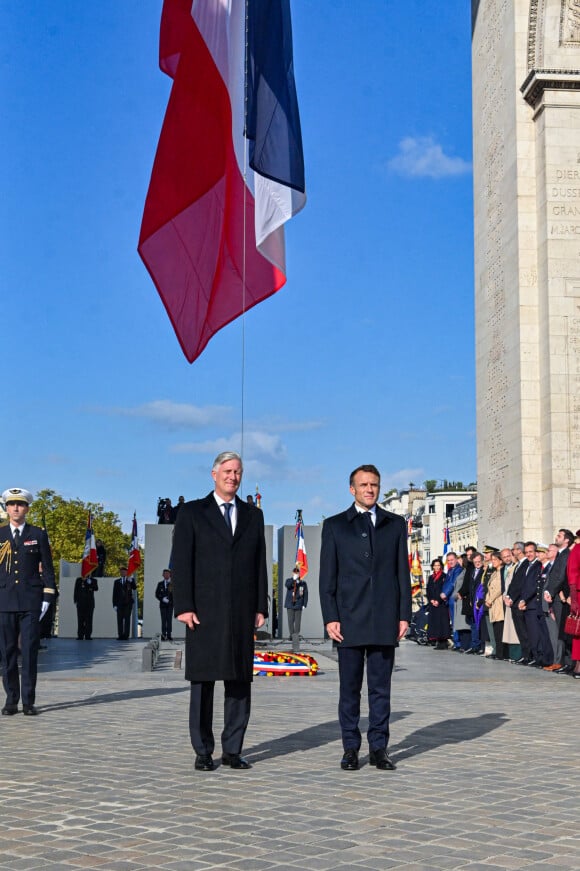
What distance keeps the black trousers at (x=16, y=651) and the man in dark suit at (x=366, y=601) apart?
414 centimetres

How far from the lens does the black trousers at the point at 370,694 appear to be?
7.73 meters

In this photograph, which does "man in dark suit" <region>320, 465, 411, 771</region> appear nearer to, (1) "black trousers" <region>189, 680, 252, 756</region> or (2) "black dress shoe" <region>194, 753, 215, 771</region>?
(1) "black trousers" <region>189, 680, 252, 756</region>

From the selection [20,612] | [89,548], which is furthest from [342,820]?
[89,548]

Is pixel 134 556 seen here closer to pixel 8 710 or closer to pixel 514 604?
pixel 514 604

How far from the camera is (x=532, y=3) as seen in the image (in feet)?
83.5

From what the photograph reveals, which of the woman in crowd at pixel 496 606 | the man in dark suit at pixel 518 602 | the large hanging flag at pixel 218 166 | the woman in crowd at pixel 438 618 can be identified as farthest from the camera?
the woman in crowd at pixel 438 618

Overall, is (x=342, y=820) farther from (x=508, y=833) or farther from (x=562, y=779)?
(x=562, y=779)

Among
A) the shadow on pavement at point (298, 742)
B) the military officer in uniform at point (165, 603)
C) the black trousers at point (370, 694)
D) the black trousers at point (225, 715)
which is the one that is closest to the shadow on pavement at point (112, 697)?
the shadow on pavement at point (298, 742)

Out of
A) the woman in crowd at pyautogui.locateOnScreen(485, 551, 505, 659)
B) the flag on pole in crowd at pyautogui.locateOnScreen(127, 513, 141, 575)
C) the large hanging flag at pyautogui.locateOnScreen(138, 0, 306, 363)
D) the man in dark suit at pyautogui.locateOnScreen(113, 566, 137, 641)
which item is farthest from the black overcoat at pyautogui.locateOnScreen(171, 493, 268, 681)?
the flag on pole in crowd at pyautogui.locateOnScreen(127, 513, 141, 575)

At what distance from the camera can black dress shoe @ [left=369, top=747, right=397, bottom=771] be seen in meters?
7.71

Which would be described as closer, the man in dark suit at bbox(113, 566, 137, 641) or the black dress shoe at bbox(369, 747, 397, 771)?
the black dress shoe at bbox(369, 747, 397, 771)

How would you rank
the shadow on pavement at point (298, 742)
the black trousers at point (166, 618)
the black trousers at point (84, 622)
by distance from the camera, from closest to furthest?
the shadow on pavement at point (298, 742)
the black trousers at point (166, 618)
the black trousers at point (84, 622)

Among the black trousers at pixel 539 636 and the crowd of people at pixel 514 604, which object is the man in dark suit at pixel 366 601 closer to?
the crowd of people at pixel 514 604

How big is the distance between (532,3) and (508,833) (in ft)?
75.0
